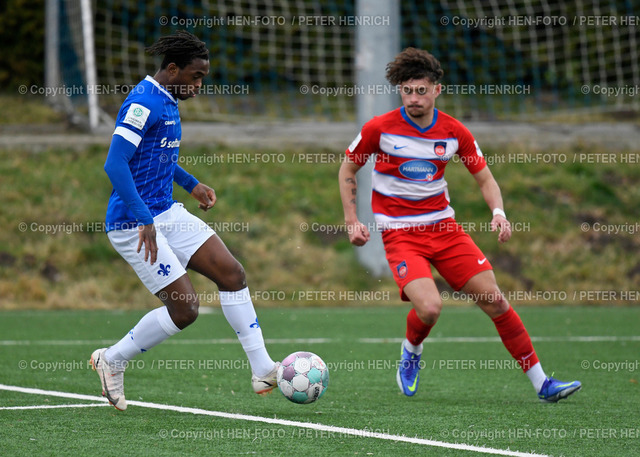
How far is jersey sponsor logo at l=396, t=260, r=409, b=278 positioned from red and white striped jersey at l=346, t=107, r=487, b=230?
26 centimetres

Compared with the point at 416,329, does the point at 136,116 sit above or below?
above

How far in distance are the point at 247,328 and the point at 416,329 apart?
1.13 meters

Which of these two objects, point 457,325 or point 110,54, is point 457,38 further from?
point 457,325

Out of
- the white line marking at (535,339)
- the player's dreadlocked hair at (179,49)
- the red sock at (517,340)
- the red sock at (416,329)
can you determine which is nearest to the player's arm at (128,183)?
the player's dreadlocked hair at (179,49)

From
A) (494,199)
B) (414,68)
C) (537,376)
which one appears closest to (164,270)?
(414,68)

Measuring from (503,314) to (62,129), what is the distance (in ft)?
34.8

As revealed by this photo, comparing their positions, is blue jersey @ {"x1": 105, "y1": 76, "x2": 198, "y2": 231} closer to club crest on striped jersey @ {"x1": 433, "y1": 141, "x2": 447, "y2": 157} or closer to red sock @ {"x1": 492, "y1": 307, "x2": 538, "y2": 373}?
club crest on striped jersey @ {"x1": 433, "y1": 141, "x2": 447, "y2": 157}

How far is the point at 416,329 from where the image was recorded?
561 centimetres

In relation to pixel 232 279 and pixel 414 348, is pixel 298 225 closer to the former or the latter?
pixel 414 348

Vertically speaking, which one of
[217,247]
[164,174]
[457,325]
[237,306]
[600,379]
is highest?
[164,174]

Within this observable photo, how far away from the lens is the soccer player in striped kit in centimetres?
536

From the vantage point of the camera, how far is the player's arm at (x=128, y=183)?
452 cm

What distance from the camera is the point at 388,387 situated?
5930 millimetres

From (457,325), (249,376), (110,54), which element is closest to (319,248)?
(457,325)
